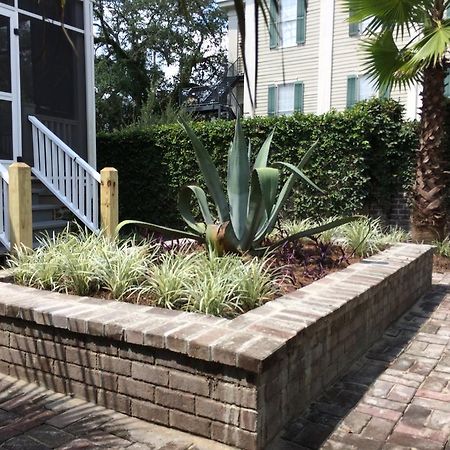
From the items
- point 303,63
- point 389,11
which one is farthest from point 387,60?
point 303,63

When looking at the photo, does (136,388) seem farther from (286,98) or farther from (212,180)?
(286,98)

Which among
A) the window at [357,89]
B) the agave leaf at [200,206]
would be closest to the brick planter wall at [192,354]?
the agave leaf at [200,206]

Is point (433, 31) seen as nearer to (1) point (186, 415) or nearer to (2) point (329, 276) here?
(2) point (329, 276)

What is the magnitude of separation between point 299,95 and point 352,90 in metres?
1.58

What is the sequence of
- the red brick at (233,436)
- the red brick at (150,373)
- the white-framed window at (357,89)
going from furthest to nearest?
the white-framed window at (357,89)
the red brick at (150,373)
the red brick at (233,436)

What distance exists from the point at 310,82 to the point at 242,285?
12250mm

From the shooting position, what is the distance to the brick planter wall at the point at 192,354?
2.29 m

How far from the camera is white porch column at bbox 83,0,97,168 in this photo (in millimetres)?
8305

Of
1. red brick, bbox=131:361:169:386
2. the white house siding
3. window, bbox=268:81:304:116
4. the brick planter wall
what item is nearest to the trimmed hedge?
the brick planter wall

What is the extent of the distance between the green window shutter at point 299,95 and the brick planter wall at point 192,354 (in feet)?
38.7

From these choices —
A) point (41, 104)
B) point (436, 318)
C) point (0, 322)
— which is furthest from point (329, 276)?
point (41, 104)

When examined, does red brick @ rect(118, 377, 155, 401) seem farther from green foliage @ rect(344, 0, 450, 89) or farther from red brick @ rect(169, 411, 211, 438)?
green foliage @ rect(344, 0, 450, 89)

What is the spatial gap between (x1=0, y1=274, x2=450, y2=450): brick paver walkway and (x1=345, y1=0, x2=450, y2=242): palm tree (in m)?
3.90

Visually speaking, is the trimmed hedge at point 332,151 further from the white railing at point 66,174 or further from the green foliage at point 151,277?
the green foliage at point 151,277
